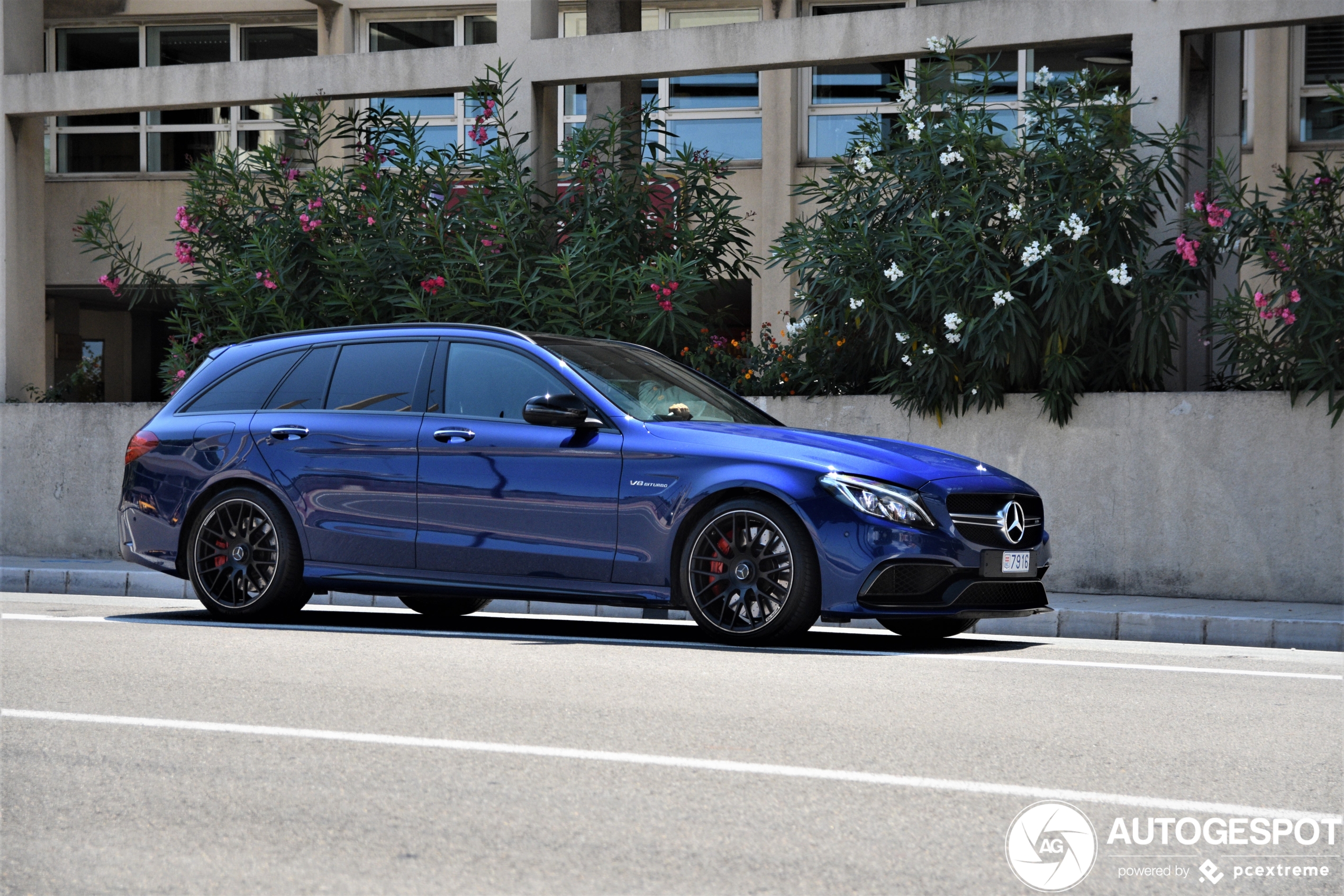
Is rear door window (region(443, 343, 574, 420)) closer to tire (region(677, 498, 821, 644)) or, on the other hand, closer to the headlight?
tire (region(677, 498, 821, 644))

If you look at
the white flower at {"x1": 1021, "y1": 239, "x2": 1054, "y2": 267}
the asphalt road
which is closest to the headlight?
the asphalt road

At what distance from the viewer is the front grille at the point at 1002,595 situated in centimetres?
791

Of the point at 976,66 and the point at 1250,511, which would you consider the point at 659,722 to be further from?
the point at 976,66

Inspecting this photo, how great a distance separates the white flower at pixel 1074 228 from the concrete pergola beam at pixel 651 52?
2018 millimetres

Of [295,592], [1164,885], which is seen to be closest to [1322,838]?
[1164,885]

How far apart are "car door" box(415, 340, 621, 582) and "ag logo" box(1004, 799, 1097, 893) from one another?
412 cm

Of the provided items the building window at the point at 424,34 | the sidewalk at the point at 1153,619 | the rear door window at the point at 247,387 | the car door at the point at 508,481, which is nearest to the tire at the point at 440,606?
the sidewalk at the point at 1153,619

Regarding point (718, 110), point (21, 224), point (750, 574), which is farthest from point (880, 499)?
point (718, 110)

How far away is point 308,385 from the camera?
9.62 metres

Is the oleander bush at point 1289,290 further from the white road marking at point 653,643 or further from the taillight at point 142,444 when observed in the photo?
the taillight at point 142,444

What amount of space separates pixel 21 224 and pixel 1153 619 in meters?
11.7

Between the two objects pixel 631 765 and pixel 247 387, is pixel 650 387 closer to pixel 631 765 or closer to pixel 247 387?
pixel 247 387

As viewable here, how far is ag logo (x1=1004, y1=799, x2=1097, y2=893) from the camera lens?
12.9 feet

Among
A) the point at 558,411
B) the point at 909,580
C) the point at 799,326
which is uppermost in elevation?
the point at 799,326
